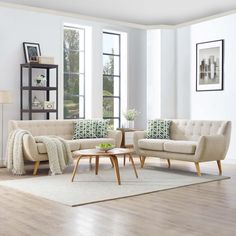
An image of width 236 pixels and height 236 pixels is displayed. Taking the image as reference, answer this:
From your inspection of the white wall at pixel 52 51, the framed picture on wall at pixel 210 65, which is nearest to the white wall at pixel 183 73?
the framed picture on wall at pixel 210 65

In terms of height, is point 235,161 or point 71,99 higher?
point 71,99

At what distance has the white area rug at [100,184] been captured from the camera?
4629 millimetres

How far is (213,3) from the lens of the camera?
5664 millimetres

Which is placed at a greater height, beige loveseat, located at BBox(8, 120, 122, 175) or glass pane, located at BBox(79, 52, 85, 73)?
glass pane, located at BBox(79, 52, 85, 73)

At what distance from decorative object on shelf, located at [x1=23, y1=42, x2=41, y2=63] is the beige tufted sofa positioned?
2366mm

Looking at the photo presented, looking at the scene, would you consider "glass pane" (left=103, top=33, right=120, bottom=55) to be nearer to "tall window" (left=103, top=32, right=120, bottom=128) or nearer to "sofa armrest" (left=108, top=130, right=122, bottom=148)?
"tall window" (left=103, top=32, right=120, bottom=128)

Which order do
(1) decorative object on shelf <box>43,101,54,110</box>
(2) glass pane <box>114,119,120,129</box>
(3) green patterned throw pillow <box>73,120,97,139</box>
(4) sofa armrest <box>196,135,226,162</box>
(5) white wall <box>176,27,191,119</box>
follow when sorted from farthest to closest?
1. (2) glass pane <box>114,119,120,129</box>
2. (5) white wall <box>176,27,191,119</box>
3. (1) decorative object on shelf <box>43,101,54,110</box>
4. (3) green patterned throw pillow <box>73,120,97,139</box>
5. (4) sofa armrest <box>196,135,226,162</box>

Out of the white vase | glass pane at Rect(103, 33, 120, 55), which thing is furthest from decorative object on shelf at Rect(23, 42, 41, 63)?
the white vase

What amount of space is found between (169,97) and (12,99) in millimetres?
3254

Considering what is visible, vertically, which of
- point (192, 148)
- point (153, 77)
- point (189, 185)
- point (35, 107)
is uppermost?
point (153, 77)

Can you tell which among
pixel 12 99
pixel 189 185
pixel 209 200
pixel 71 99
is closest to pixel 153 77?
pixel 71 99

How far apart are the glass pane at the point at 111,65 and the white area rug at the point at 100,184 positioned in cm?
366

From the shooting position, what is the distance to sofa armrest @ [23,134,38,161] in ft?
20.0

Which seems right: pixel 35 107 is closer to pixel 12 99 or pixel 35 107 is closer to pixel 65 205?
pixel 12 99
